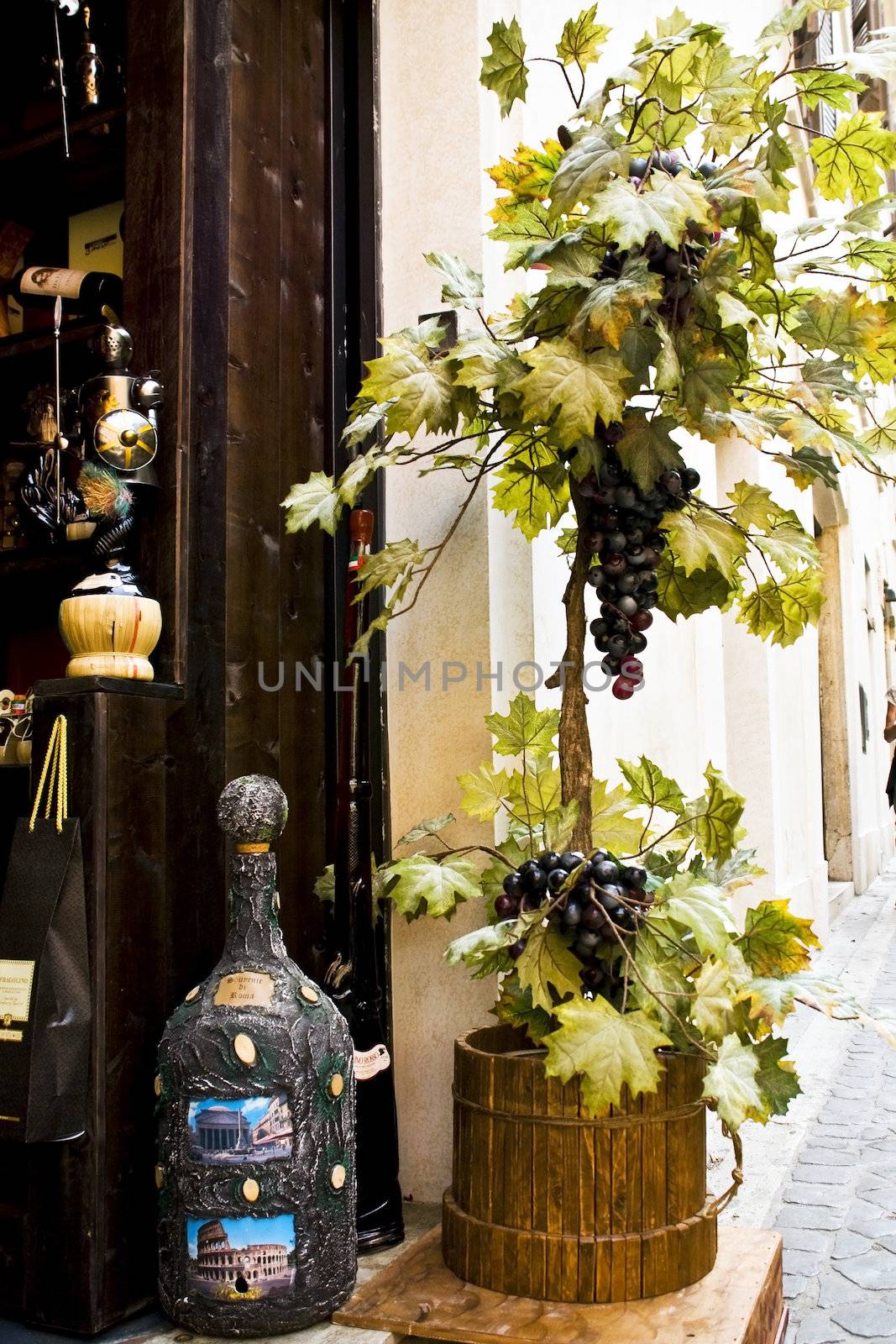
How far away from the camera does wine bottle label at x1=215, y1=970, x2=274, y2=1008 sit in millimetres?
1907

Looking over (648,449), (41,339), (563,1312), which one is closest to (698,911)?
(563,1312)

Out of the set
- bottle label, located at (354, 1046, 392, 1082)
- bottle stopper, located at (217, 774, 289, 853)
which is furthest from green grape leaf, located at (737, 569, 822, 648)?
bottle label, located at (354, 1046, 392, 1082)

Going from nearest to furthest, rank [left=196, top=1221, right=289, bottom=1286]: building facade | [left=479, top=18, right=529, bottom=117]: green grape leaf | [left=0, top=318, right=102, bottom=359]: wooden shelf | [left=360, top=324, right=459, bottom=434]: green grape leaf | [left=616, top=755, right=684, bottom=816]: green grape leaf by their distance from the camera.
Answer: [left=196, top=1221, right=289, bottom=1286]: building facade < [left=360, top=324, right=459, bottom=434]: green grape leaf < [left=479, top=18, right=529, bottom=117]: green grape leaf < [left=616, top=755, right=684, bottom=816]: green grape leaf < [left=0, top=318, right=102, bottom=359]: wooden shelf

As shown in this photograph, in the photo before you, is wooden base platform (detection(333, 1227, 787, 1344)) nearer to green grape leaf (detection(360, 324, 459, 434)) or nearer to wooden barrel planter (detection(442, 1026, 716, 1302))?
wooden barrel planter (detection(442, 1026, 716, 1302))

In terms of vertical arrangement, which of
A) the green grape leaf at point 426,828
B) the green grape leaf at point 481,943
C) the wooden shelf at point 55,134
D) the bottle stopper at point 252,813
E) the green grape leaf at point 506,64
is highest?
the wooden shelf at point 55,134

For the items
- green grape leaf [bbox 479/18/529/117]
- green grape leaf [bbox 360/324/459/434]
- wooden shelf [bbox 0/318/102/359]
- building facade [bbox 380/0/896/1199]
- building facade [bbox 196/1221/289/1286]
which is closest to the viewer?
building facade [bbox 196/1221/289/1286]

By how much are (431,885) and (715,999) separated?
534 millimetres

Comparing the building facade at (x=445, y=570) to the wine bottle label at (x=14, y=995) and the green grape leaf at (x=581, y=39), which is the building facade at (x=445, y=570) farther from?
the wine bottle label at (x=14, y=995)

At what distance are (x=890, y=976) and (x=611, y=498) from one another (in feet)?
14.8

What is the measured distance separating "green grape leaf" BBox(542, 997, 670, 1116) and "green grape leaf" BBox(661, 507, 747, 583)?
2.29ft

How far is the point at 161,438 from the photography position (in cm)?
226

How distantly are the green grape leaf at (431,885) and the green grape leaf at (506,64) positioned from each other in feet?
4.28

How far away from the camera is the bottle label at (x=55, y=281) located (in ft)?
8.89

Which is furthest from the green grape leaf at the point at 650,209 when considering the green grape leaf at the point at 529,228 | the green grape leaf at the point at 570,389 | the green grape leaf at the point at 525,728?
the green grape leaf at the point at 525,728
